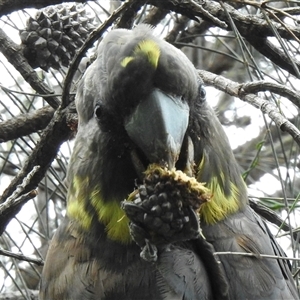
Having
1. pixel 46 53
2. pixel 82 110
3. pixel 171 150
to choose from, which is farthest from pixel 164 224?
pixel 46 53

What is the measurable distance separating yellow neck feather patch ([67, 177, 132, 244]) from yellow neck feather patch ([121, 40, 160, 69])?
0.39m

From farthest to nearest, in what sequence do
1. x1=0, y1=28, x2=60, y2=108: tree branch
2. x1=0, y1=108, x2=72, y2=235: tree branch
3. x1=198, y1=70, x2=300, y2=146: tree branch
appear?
x1=0, y1=28, x2=60, y2=108: tree branch
x1=0, y1=108, x2=72, y2=235: tree branch
x1=198, y1=70, x2=300, y2=146: tree branch

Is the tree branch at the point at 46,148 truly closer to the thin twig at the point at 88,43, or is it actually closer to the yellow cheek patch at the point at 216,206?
the thin twig at the point at 88,43

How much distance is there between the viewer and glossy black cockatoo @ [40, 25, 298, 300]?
1.64 meters

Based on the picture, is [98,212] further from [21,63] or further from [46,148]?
Result: [21,63]

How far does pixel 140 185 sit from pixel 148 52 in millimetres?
303

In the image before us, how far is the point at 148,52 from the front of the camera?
1645 mm

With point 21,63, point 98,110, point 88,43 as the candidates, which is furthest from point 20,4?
point 98,110

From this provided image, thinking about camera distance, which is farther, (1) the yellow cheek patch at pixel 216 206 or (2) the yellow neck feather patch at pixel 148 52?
(1) the yellow cheek patch at pixel 216 206

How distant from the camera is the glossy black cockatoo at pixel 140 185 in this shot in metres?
1.64

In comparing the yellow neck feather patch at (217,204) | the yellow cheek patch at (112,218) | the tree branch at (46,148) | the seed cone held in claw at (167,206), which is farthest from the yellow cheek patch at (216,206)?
the tree branch at (46,148)

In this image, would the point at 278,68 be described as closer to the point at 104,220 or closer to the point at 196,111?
the point at 196,111

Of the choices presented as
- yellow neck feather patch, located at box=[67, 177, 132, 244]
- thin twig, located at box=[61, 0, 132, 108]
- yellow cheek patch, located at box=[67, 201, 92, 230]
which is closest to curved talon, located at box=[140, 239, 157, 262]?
yellow neck feather patch, located at box=[67, 177, 132, 244]

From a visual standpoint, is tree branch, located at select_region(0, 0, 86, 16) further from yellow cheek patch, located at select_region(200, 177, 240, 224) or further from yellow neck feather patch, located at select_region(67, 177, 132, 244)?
yellow cheek patch, located at select_region(200, 177, 240, 224)
